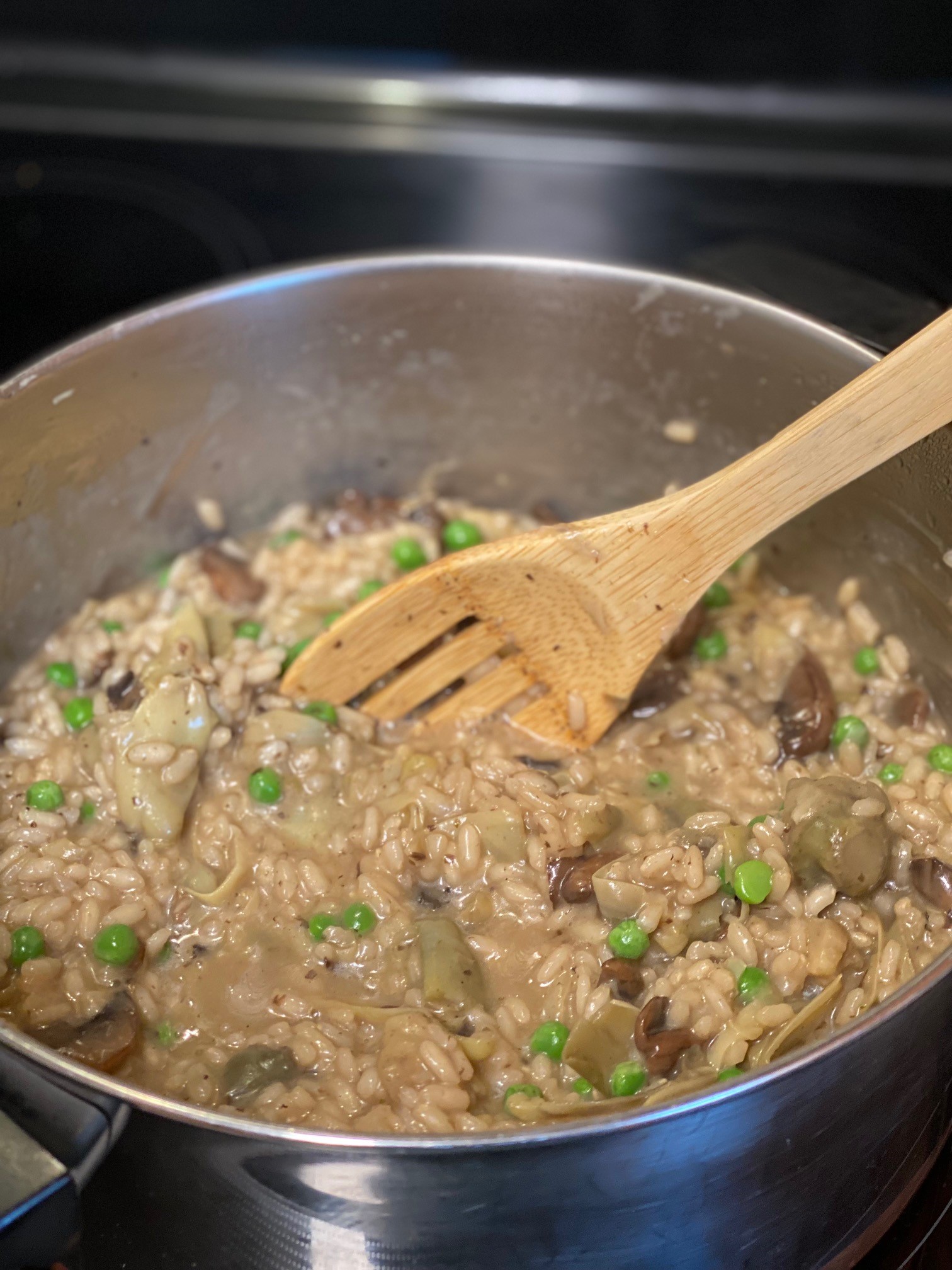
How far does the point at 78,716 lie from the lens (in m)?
2.88

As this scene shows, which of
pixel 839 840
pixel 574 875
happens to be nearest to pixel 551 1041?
pixel 574 875

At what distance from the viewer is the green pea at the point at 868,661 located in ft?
9.76

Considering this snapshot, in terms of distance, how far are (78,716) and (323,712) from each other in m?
0.59

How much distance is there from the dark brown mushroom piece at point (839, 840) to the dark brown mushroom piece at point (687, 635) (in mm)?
615

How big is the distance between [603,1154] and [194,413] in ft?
7.15

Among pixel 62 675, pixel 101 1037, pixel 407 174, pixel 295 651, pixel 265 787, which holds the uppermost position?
pixel 407 174

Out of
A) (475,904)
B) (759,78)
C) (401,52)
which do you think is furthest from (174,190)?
(475,904)

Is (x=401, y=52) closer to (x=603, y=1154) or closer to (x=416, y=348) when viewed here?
(x=416, y=348)

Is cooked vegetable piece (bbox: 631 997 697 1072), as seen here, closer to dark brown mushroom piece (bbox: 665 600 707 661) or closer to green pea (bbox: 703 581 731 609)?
dark brown mushroom piece (bbox: 665 600 707 661)

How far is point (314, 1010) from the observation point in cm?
235

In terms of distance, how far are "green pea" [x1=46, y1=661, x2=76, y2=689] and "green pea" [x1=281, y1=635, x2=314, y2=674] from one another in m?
0.53

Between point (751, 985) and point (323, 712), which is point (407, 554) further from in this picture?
point (751, 985)

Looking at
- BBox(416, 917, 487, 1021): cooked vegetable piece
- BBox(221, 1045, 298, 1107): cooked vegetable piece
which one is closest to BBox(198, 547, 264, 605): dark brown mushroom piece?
BBox(416, 917, 487, 1021): cooked vegetable piece

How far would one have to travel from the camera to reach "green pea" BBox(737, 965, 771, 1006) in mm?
2299
